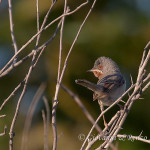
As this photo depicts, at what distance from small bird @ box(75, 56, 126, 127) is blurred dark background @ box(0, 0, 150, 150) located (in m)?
3.61

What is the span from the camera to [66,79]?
950cm

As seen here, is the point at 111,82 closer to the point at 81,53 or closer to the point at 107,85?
the point at 107,85

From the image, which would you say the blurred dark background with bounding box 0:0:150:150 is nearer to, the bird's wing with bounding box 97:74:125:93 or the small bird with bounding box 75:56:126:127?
the small bird with bounding box 75:56:126:127

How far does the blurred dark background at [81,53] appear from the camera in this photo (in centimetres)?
916

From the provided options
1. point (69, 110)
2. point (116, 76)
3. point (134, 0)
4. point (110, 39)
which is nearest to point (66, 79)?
point (69, 110)

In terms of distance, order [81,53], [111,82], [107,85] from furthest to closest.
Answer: [81,53] → [111,82] → [107,85]

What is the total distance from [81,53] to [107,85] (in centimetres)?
476

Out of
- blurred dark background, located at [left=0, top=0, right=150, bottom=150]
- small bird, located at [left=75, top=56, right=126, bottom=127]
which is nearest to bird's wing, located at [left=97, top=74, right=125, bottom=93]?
small bird, located at [left=75, top=56, right=126, bottom=127]

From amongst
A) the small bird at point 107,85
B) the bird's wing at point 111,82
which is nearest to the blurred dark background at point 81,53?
the small bird at point 107,85

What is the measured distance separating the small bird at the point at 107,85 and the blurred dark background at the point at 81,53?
11.9ft

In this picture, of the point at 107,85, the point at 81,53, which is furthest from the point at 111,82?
the point at 81,53

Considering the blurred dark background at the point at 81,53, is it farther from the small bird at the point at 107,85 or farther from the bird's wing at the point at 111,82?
the bird's wing at the point at 111,82

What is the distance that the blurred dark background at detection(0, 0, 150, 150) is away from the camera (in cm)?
916

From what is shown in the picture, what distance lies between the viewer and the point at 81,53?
9430 mm
